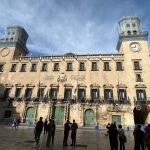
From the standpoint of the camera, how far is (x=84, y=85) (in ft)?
108

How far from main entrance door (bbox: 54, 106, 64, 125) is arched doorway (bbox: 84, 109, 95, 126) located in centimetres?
398

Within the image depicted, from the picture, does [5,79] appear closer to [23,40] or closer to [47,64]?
[47,64]

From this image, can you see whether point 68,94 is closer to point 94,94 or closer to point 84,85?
point 84,85

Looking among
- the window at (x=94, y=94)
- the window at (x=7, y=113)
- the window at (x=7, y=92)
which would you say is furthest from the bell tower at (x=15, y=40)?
the window at (x=94, y=94)

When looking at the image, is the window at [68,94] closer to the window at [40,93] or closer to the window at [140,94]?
the window at [40,93]

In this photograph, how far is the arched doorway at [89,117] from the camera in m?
30.3

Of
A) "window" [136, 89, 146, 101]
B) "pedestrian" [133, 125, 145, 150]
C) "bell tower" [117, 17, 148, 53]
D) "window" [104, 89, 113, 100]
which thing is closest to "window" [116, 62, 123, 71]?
"bell tower" [117, 17, 148, 53]

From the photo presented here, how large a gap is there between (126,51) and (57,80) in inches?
552

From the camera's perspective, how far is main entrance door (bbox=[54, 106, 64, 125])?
3098 cm

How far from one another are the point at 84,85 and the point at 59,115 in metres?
6.73

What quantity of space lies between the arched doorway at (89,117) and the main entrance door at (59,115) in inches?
157

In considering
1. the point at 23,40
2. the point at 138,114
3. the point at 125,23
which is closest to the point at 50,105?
the point at 138,114

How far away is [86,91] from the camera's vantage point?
1276 inches

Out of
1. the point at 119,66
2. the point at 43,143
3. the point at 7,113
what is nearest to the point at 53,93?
the point at 7,113
